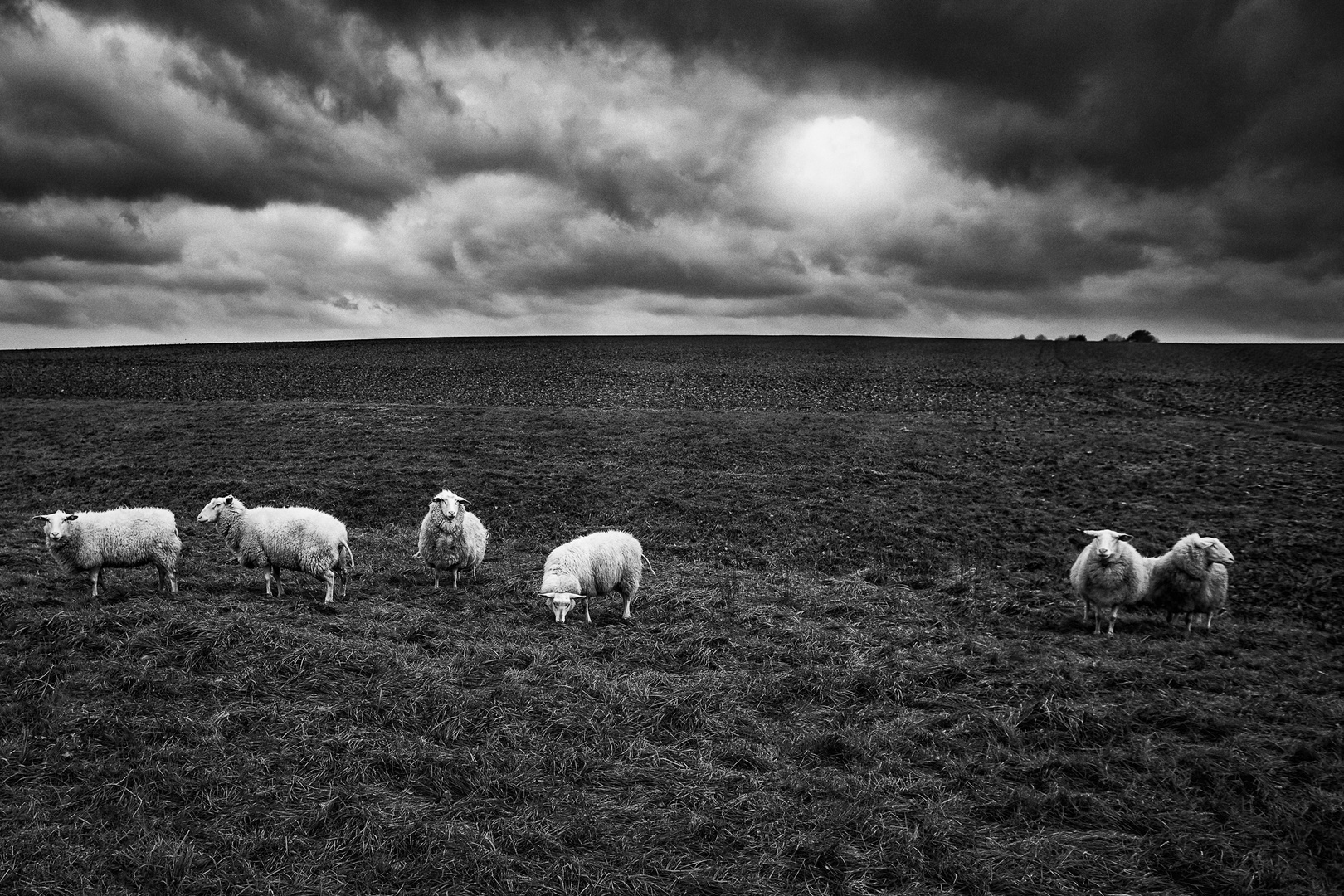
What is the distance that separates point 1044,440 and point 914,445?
5.67 metres

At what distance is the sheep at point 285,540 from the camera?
1157cm

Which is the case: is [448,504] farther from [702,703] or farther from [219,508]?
[702,703]

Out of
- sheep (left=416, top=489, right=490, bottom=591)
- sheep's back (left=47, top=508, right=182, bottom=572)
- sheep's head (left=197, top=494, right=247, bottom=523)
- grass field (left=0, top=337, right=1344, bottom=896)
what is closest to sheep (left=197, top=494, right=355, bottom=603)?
sheep's head (left=197, top=494, right=247, bottom=523)

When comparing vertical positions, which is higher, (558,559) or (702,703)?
(558,559)

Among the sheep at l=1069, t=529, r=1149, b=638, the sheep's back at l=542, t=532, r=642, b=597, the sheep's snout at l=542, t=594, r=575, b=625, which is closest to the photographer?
the sheep's snout at l=542, t=594, r=575, b=625

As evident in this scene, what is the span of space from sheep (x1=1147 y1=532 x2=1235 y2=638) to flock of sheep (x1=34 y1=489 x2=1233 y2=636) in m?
0.01

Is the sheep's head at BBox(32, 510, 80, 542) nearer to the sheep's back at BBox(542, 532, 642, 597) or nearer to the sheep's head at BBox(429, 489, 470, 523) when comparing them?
the sheep's head at BBox(429, 489, 470, 523)

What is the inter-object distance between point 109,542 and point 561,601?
7.97m

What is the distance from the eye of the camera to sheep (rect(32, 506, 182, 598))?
11109 mm

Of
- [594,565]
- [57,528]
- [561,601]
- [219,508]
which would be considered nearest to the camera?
[561,601]

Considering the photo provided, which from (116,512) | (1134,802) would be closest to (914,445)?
(1134,802)

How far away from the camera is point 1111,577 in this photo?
1108 cm

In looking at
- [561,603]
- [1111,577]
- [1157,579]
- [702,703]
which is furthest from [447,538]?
[1157,579]

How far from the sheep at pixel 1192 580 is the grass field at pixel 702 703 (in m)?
0.52
